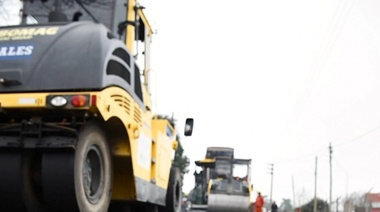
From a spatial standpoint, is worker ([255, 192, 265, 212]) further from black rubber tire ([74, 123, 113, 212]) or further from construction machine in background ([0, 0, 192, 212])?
black rubber tire ([74, 123, 113, 212])

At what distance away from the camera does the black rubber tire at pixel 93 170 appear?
17.9 feet

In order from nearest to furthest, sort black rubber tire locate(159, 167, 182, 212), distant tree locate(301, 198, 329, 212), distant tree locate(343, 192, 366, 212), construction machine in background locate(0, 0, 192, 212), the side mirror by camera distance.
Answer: construction machine in background locate(0, 0, 192, 212), black rubber tire locate(159, 167, 182, 212), the side mirror, distant tree locate(343, 192, 366, 212), distant tree locate(301, 198, 329, 212)

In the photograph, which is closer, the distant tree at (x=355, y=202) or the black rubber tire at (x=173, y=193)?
the black rubber tire at (x=173, y=193)

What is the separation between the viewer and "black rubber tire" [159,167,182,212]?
9.05 metres

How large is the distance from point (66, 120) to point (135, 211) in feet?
10.2

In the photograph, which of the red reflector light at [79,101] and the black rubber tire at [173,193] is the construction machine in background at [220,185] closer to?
the black rubber tire at [173,193]

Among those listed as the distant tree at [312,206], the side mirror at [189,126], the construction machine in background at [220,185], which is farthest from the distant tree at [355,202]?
the side mirror at [189,126]

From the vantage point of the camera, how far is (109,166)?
20.3 feet

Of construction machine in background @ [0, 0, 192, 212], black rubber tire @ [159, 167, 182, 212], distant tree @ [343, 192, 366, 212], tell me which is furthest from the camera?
distant tree @ [343, 192, 366, 212]

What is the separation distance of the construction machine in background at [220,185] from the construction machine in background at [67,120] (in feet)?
40.9

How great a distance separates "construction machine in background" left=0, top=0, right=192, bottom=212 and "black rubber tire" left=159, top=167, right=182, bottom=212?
6.95 ft

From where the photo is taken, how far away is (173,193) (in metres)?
9.12

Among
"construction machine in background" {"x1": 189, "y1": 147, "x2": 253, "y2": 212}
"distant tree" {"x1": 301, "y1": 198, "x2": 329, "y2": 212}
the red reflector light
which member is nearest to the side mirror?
the red reflector light

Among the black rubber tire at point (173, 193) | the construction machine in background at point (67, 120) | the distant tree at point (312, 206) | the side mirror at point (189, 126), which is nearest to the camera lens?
the construction machine in background at point (67, 120)
